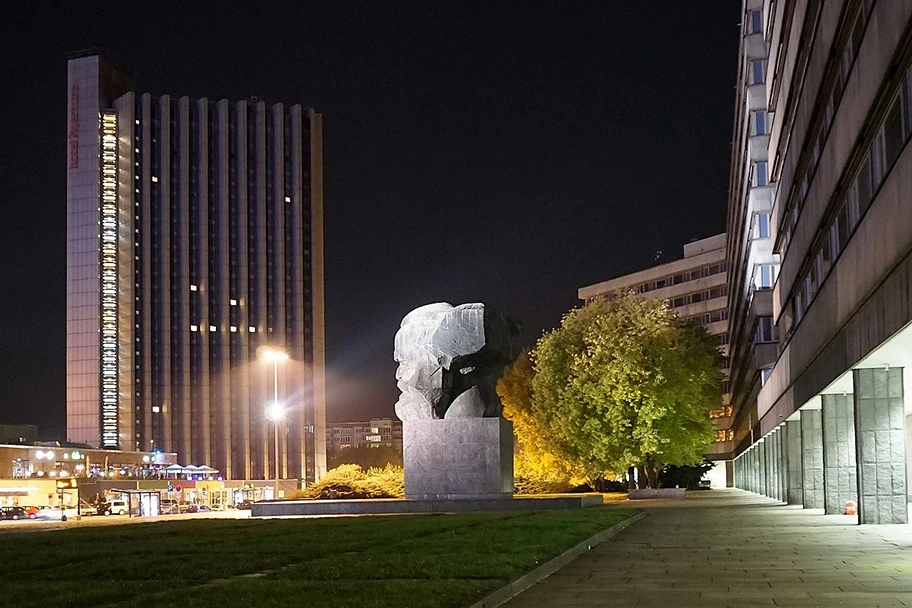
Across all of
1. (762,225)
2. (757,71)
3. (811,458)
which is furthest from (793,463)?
(757,71)

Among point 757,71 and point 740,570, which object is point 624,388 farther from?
point 740,570

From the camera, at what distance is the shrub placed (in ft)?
155

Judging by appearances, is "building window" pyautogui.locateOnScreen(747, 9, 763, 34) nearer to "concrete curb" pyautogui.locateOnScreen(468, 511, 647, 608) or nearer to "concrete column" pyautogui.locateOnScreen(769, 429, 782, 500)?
"concrete column" pyautogui.locateOnScreen(769, 429, 782, 500)

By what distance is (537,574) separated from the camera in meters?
15.9

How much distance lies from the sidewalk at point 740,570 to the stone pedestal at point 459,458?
9.74 metres

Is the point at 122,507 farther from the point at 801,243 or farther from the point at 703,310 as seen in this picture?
the point at 703,310

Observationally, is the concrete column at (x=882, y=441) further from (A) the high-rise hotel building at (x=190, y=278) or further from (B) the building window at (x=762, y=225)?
(A) the high-rise hotel building at (x=190, y=278)

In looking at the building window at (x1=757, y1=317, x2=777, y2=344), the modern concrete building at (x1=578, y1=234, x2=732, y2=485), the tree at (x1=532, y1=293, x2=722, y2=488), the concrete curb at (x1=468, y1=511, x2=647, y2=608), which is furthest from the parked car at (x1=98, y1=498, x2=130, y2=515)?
the modern concrete building at (x1=578, y1=234, x2=732, y2=485)

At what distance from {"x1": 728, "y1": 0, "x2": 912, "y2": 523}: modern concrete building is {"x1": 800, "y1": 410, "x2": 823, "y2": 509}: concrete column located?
0.05 meters

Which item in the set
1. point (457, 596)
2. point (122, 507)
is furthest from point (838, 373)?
point (122, 507)

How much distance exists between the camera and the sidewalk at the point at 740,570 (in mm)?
13273

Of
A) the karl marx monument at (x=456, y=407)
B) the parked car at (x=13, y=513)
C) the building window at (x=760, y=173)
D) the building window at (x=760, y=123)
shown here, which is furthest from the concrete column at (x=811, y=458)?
the parked car at (x=13, y=513)

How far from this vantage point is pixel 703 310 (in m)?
145

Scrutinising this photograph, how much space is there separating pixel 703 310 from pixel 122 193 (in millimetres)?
78104
